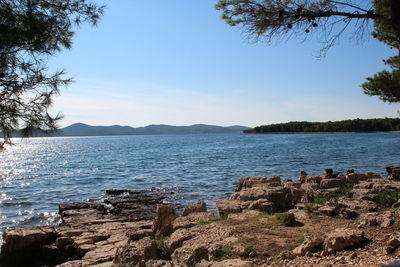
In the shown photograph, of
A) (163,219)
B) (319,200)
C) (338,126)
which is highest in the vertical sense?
(338,126)

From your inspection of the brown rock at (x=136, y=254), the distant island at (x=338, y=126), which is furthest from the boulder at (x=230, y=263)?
the distant island at (x=338, y=126)

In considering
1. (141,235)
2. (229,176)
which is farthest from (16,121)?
(229,176)

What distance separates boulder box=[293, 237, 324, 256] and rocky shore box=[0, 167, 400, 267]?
17mm

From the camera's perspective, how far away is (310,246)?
5.61m

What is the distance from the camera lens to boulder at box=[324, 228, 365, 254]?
18.1 feet

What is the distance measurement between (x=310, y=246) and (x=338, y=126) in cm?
16280

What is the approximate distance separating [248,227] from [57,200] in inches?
643

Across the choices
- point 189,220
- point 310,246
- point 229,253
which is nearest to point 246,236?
point 229,253

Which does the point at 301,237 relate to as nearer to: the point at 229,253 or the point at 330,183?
the point at 229,253

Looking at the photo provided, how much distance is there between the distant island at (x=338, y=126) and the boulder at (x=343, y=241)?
144167mm

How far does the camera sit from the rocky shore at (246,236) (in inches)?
218

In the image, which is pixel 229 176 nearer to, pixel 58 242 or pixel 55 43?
pixel 58 242

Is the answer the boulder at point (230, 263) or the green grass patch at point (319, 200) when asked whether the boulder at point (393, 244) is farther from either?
the green grass patch at point (319, 200)

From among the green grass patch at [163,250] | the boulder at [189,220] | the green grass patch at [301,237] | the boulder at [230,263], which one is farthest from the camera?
the boulder at [189,220]
